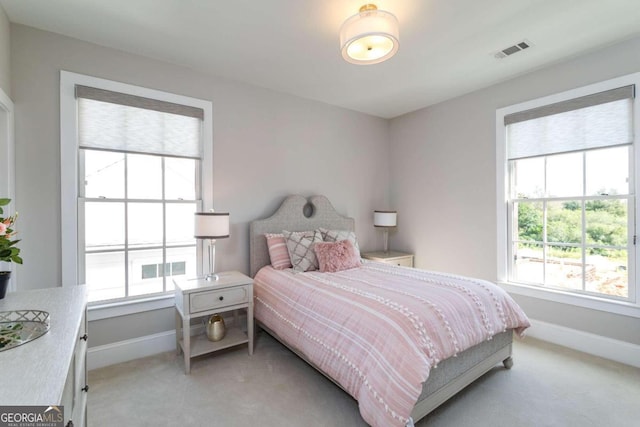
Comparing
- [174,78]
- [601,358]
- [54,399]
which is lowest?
[601,358]

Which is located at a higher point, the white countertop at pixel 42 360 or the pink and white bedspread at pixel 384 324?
the white countertop at pixel 42 360

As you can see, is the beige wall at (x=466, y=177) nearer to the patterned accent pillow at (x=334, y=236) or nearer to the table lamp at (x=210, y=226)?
the patterned accent pillow at (x=334, y=236)

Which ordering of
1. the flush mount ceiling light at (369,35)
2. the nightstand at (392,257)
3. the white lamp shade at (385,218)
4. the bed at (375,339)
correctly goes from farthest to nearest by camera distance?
the white lamp shade at (385,218), the nightstand at (392,257), the flush mount ceiling light at (369,35), the bed at (375,339)

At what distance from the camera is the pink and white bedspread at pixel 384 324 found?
59.5 inches

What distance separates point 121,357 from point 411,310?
2433mm

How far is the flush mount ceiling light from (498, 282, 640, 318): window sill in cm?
271

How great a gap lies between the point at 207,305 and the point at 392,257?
2375 millimetres

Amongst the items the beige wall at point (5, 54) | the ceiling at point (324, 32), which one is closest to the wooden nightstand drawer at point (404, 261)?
the ceiling at point (324, 32)

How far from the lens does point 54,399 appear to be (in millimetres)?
702

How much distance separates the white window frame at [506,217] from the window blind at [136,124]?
317 centimetres

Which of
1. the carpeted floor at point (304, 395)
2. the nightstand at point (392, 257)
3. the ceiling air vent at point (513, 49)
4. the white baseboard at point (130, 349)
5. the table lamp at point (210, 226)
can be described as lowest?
the carpeted floor at point (304, 395)

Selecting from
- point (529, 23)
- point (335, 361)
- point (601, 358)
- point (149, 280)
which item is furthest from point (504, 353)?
point (149, 280)

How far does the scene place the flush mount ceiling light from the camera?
1729 mm

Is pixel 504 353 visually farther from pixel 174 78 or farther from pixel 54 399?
pixel 174 78
